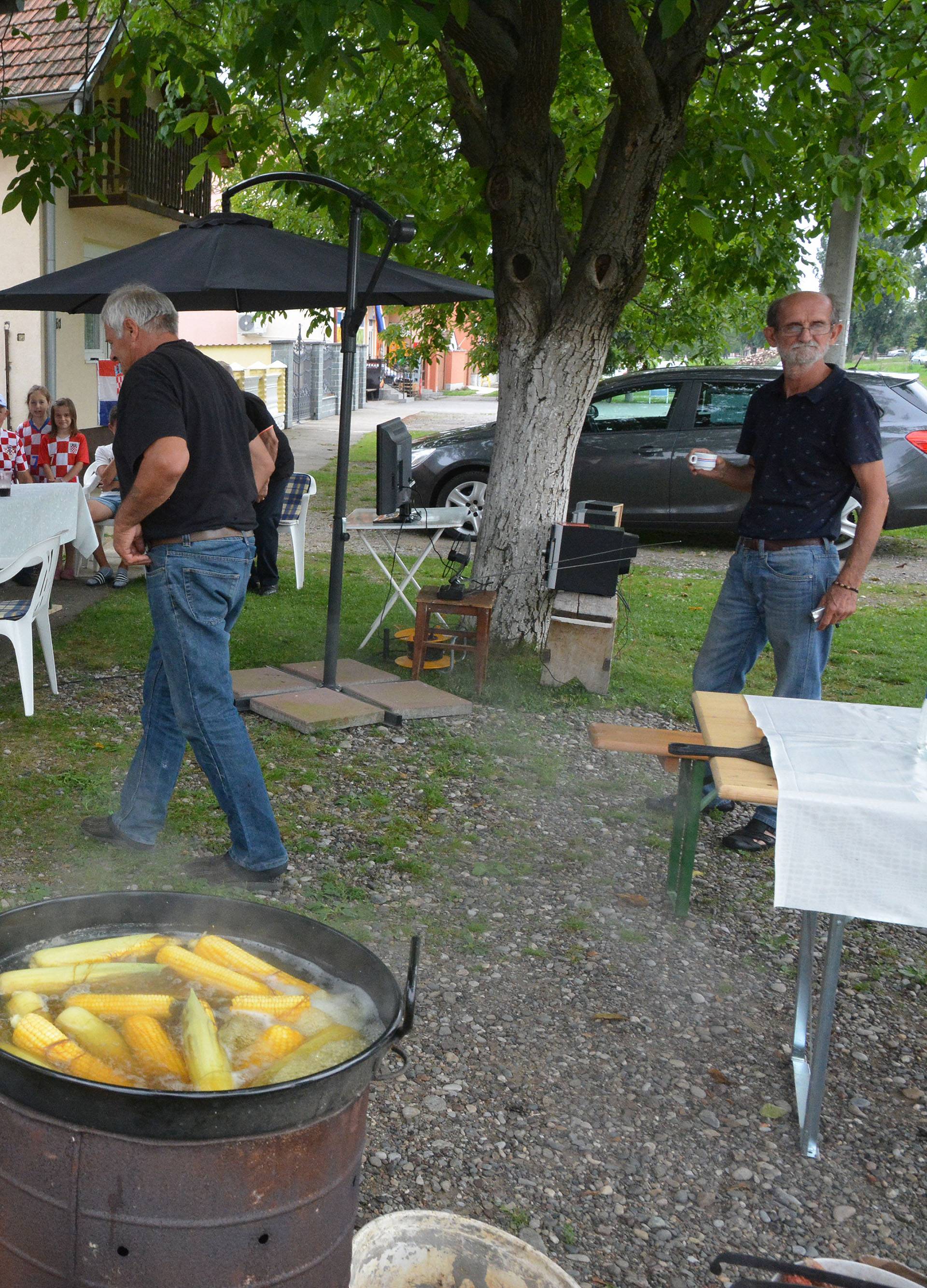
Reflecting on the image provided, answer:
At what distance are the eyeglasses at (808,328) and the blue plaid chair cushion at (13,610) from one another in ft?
13.4

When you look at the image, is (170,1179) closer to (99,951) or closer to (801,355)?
(99,951)

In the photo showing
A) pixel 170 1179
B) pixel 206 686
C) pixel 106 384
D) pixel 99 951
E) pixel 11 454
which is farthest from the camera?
pixel 106 384

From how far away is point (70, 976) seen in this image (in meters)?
2.18

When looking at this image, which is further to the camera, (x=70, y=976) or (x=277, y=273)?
(x=277, y=273)

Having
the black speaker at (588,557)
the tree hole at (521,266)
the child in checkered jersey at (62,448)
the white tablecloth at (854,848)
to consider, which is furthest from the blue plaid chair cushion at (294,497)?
the white tablecloth at (854,848)

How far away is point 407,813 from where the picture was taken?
514 centimetres

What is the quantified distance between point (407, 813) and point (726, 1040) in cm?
197

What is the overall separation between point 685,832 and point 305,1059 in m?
2.40

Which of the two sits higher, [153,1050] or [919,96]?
[919,96]

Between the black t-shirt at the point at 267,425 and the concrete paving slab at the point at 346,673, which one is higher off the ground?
the black t-shirt at the point at 267,425

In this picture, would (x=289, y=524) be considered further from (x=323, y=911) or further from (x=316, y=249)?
(x=323, y=911)

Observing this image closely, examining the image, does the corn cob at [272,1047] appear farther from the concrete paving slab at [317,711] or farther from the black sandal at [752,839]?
the concrete paving slab at [317,711]

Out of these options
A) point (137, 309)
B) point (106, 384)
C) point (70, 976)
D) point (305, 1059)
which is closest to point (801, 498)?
point (137, 309)

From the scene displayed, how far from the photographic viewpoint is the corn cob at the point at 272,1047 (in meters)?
2.00
